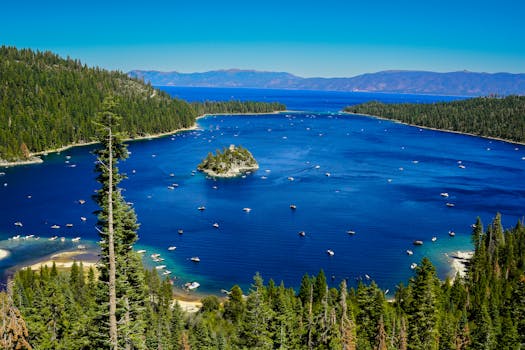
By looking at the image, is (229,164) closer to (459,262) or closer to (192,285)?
(192,285)

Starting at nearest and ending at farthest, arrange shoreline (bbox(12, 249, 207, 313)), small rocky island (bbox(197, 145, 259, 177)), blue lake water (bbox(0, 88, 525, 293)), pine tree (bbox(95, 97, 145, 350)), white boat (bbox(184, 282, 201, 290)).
→ 1. pine tree (bbox(95, 97, 145, 350))
2. shoreline (bbox(12, 249, 207, 313))
3. white boat (bbox(184, 282, 201, 290))
4. blue lake water (bbox(0, 88, 525, 293))
5. small rocky island (bbox(197, 145, 259, 177))

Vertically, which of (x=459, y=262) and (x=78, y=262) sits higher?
(x=78, y=262)

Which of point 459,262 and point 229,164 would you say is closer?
point 459,262

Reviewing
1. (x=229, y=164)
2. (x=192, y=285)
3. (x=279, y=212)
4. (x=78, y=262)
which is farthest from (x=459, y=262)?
(x=229, y=164)

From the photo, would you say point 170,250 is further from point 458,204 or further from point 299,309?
point 458,204

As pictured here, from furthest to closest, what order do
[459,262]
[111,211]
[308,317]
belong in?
[459,262], [308,317], [111,211]

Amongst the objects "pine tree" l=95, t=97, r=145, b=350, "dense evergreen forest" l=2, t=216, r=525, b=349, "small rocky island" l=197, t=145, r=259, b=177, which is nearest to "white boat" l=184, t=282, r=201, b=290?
"dense evergreen forest" l=2, t=216, r=525, b=349

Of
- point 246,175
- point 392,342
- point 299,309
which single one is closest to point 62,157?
point 246,175

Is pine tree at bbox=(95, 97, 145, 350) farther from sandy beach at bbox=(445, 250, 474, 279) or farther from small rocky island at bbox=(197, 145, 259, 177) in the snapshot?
small rocky island at bbox=(197, 145, 259, 177)
